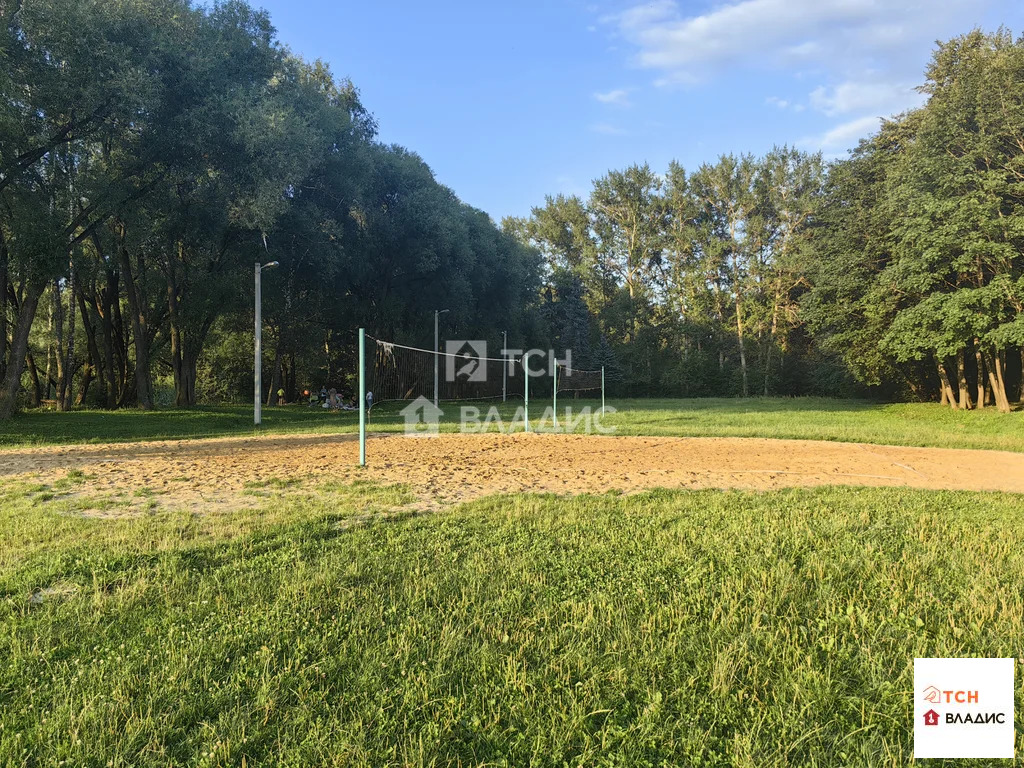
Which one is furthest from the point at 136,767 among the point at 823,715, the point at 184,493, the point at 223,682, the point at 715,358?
the point at 715,358

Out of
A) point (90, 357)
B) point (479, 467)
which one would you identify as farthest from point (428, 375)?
point (90, 357)

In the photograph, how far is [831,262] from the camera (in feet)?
83.9

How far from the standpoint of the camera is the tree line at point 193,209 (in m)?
13.7

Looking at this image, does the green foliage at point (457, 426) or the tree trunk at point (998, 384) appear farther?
the tree trunk at point (998, 384)

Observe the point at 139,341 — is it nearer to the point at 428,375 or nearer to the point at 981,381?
the point at 428,375

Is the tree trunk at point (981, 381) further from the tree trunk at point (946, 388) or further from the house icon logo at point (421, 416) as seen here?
the house icon logo at point (421, 416)

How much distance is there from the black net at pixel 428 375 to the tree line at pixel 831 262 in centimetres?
1511

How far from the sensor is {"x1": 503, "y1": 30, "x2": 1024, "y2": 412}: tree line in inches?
742
